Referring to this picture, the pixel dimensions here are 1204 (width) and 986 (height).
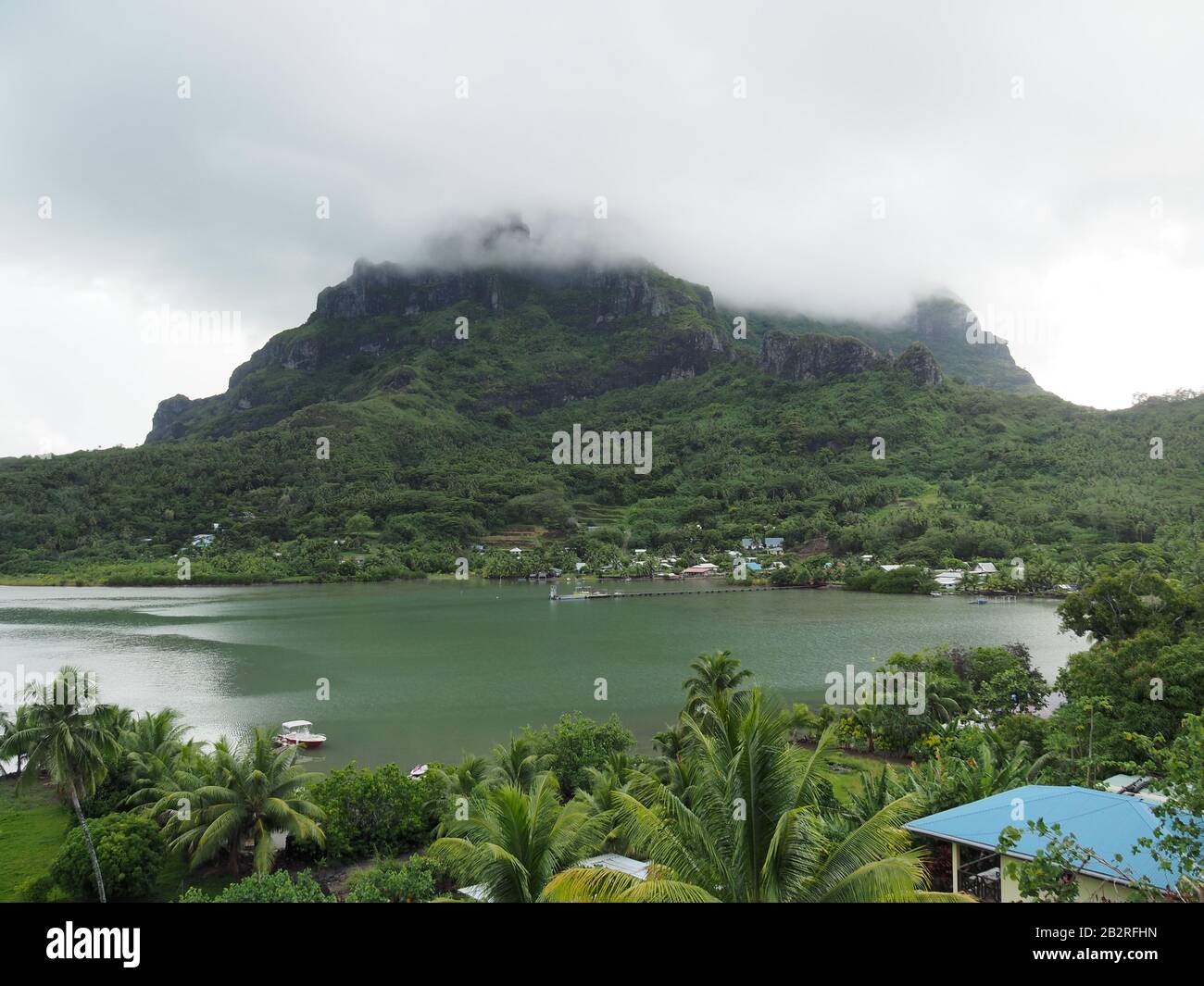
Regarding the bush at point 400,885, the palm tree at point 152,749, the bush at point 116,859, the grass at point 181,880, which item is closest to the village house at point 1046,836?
the bush at point 400,885

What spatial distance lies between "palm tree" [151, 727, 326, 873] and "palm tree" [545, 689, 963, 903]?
42.7ft

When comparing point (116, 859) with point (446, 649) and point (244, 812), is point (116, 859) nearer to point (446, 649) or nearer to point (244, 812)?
point (244, 812)

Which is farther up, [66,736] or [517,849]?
[517,849]

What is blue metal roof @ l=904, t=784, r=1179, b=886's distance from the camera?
9773 millimetres

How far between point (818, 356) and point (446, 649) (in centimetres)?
15062

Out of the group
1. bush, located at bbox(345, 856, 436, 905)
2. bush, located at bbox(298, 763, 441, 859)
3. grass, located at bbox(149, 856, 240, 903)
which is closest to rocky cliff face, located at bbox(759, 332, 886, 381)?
bush, located at bbox(298, 763, 441, 859)

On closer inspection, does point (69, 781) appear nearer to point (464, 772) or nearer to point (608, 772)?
point (464, 772)

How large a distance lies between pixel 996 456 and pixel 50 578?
152m

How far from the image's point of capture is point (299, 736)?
30.8 m

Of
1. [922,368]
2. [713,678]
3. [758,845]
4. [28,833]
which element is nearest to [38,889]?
[28,833]

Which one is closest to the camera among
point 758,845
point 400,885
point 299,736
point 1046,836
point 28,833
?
point 758,845

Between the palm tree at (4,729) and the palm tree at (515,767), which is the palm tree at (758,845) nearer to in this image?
the palm tree at (515,767)
